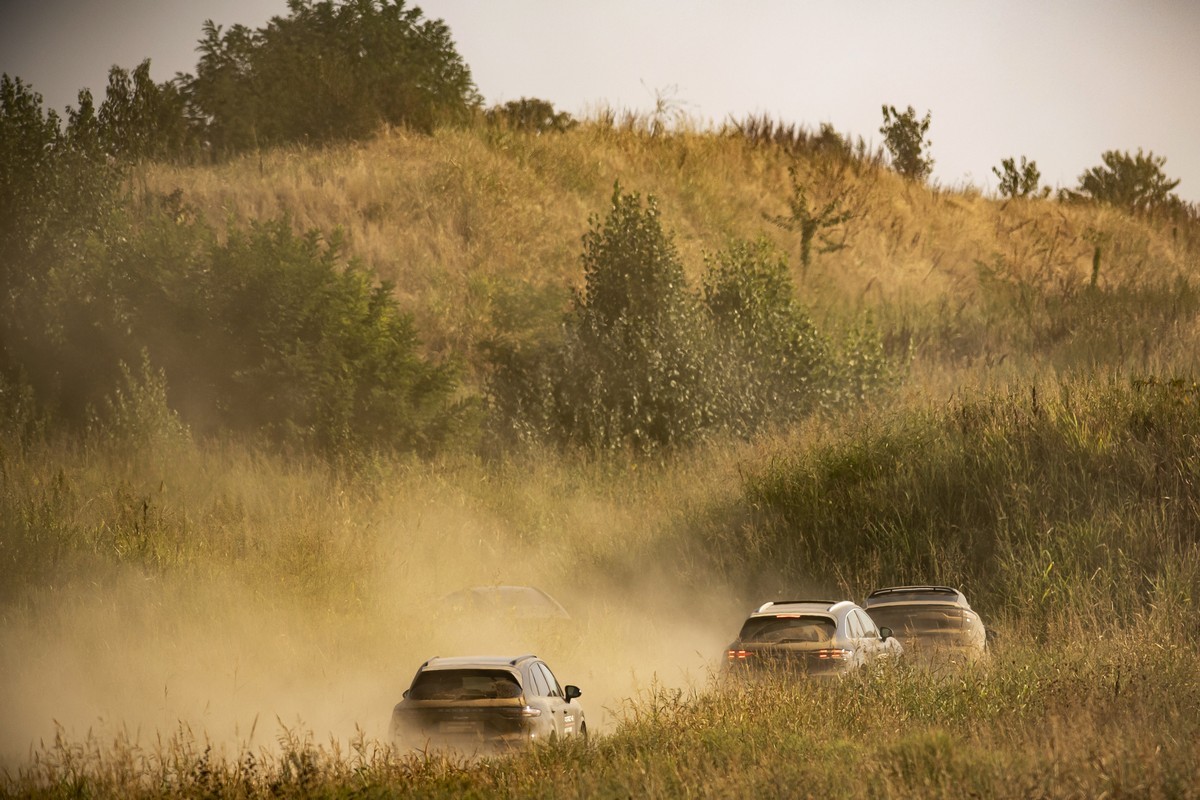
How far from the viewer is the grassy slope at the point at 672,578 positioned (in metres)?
10.9

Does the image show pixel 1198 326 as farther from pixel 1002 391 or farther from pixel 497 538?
pixel 497 538

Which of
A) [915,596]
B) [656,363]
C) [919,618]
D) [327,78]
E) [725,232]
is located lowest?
[919,618]

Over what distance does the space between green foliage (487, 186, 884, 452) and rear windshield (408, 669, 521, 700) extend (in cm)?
1711

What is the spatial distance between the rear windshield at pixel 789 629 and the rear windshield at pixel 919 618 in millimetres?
2862

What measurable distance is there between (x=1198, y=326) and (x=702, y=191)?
25.8 meters

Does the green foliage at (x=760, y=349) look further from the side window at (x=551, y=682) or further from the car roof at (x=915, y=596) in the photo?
the side window at (x=551, y=682)

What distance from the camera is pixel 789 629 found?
1555 centimetres

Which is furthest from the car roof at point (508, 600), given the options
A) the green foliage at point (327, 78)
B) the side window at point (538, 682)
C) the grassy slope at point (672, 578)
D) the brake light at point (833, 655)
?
the green foliage at point (327, 78)

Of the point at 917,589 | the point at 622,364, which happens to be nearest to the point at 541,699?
the point at 917,589

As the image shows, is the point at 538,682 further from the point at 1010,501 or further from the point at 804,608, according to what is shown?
the point at 1010,501

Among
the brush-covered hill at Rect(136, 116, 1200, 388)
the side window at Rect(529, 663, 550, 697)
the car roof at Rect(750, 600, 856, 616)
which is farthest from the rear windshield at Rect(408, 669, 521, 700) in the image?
the brush-covered hill at Rect(136, 116, 1200, 388)

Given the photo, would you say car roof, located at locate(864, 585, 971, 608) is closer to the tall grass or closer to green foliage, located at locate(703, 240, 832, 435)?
the tall grass

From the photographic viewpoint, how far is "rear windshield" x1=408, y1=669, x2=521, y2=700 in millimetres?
12555

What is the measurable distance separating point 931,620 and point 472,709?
797 centimetres
